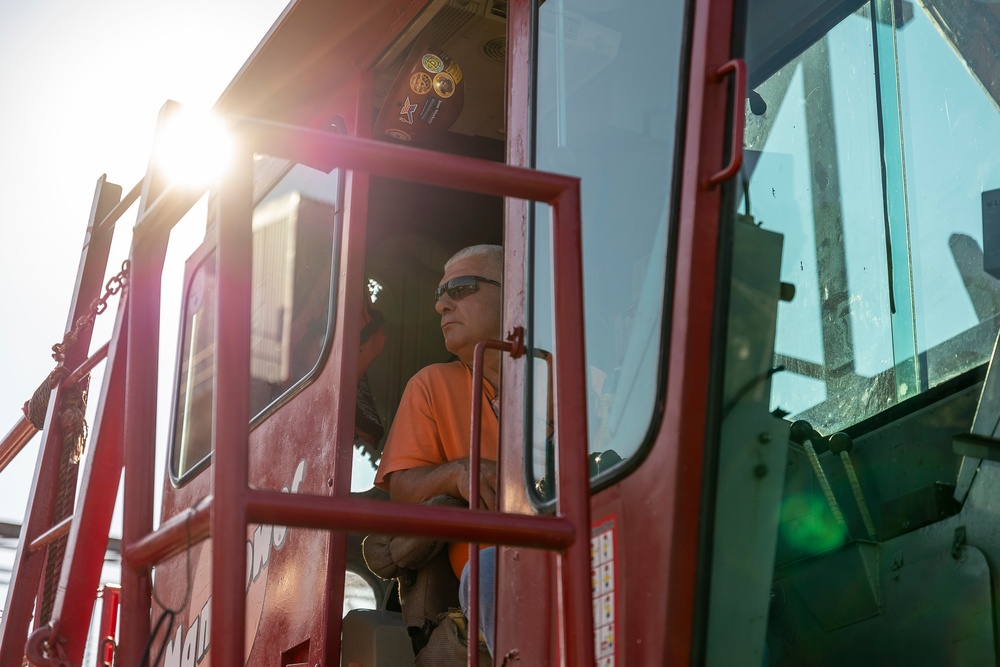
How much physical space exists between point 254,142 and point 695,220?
63 cm

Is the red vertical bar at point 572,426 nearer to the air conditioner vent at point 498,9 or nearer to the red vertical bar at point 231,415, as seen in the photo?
the red vertical bar at point 231,415

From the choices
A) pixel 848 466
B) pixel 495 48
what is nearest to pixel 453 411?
pixel 848 466

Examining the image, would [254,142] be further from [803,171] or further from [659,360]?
[803,171]

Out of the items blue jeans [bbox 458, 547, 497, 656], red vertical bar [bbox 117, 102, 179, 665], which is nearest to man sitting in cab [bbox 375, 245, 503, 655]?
blue jeans [bbox 458, 547, 497, 656]

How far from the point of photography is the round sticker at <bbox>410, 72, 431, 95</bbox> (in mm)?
3129

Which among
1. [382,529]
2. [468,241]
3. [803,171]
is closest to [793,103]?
[803,171]

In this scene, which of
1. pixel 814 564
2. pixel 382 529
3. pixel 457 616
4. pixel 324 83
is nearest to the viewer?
pixel 382 529

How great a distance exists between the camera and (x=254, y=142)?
1547 mm

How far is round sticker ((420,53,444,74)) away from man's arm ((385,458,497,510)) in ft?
3.61

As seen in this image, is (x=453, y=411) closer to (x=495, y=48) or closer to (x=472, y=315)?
(x=472, y=315)

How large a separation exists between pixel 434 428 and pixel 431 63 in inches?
39.5

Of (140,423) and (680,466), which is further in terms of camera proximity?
(140,423)

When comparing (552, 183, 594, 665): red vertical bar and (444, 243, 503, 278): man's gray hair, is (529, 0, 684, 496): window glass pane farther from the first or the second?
(444, 243, 503, 278): man's gray hair

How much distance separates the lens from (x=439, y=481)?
8.65 feet
